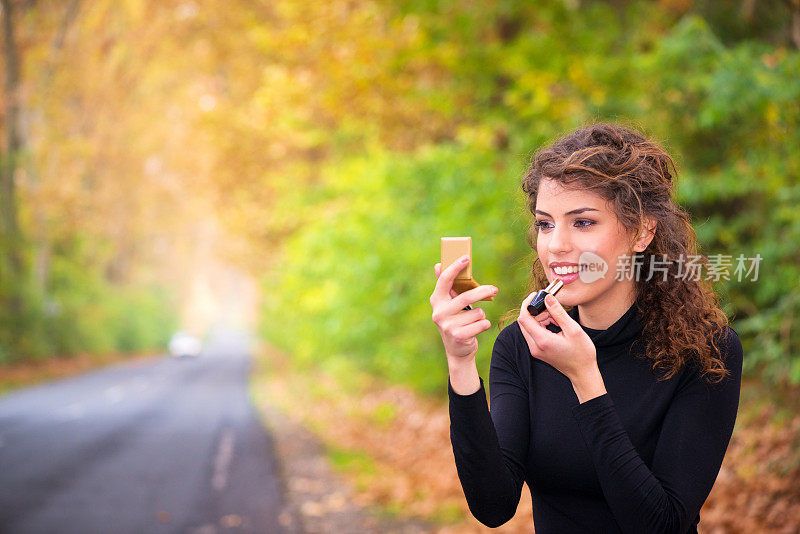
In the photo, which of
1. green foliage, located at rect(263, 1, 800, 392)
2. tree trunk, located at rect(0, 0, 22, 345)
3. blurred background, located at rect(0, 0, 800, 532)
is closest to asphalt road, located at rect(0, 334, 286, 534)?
blurred background, located at rect(0, 0, 800, 532)

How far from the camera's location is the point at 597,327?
201 cm

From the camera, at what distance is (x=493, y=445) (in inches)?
70.2

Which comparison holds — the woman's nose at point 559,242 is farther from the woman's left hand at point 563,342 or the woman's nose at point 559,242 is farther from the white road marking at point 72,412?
the white road marking at point 72,412

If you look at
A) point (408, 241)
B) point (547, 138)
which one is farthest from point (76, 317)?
point (547, 138)

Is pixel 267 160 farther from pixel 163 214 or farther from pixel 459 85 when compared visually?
pixel 163 214

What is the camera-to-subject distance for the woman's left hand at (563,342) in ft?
5.50

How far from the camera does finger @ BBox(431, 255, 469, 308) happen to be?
1.67 metres

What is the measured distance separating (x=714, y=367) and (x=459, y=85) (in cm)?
831

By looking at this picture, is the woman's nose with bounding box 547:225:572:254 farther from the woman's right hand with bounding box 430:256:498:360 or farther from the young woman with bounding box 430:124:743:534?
the woman's right hand with bounding box 430:256:498:360

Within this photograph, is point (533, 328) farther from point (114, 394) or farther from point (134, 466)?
point (114, 394)

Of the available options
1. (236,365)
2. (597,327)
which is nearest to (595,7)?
(597,327)

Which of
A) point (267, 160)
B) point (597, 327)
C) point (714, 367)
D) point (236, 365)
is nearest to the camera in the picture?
point (714, 367)

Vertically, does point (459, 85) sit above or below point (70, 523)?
above

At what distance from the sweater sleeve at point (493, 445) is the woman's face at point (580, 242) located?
0.34m
